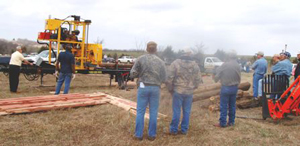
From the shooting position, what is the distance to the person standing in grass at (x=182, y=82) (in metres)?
5.27

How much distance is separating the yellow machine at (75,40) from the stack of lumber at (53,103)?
401cm

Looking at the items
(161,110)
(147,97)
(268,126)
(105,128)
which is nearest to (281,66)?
(268,126)

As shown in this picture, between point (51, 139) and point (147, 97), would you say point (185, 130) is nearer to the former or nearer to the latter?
point (147, 97)

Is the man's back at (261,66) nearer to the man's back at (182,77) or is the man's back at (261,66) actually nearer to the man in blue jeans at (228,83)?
the man in blue jeans at (228,83)

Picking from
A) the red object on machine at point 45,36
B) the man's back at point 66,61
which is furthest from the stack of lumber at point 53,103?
the red object on machine at point 45,36

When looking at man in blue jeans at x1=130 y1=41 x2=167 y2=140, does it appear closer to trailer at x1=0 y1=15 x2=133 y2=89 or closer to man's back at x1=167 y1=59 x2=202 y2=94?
man's back at x1=167 y1=59 x2=202 y2=94

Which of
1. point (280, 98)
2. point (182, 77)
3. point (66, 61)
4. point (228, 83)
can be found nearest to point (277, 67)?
point (280, 98)

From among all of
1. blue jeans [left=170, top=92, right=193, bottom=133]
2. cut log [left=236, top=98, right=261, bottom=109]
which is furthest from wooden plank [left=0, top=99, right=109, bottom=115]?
cut log [left=236, top=98, right=261, bottom=109]

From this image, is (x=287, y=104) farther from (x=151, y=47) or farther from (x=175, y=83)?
(x=151, y=47)

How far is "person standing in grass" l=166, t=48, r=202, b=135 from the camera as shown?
17.3 ft

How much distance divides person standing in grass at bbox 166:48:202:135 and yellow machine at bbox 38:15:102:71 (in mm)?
7364

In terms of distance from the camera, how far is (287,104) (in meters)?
6.62

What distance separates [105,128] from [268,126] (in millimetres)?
3817

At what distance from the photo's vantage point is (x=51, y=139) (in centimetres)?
489
